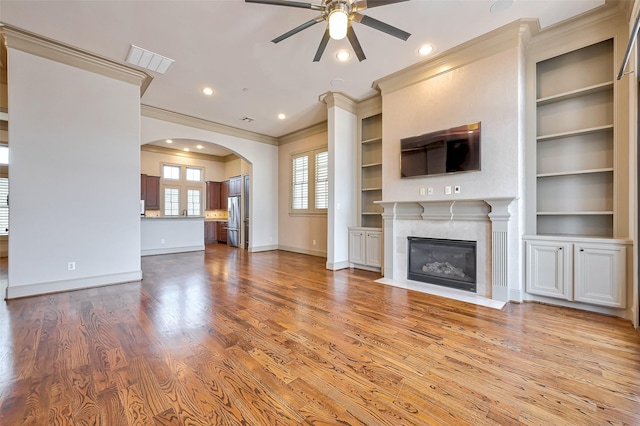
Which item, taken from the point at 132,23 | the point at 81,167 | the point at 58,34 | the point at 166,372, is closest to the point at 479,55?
the point at 132,23

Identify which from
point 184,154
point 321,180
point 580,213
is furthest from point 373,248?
point 184,154

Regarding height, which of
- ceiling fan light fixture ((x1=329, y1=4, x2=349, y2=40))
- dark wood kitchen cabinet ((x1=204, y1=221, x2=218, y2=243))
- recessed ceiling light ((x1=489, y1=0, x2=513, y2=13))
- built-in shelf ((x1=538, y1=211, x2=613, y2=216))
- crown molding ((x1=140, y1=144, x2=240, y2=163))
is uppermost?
recessed ceiling light ((x1=489, y1=0, x2=513, y2=13))

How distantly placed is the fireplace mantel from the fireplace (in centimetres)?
19

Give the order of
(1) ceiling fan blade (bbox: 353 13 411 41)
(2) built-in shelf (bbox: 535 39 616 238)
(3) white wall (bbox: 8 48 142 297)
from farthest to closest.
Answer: (3) white wall (bbox: 8 48 142 297) → (2) built-in shelf (bbox: 535 39 616 238) → (1) ceiling fan blade (bbox: 353 13 411 41)

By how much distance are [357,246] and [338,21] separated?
3781mm

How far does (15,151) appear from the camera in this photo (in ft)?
10.9

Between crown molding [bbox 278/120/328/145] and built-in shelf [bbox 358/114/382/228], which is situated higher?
crown molding [bbox 278/120/328/145]

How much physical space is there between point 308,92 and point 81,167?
3.79 meters

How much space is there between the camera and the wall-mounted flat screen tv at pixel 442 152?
3.58 metres

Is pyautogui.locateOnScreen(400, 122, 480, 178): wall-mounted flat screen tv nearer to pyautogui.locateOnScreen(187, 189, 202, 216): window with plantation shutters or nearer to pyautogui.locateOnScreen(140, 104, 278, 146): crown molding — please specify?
pyautogui.locateOnScreen(140, 104, 278, 146): crown molding

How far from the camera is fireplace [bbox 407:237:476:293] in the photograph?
365cm

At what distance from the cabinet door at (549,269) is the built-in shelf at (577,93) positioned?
5.92 ft

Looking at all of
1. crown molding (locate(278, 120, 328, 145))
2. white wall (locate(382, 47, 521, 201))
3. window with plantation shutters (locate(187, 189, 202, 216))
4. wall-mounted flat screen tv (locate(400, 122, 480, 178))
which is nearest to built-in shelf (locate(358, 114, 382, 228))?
white wall (locate(382, 47, 521, 201))

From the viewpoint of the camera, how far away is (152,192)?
8.85 meters
